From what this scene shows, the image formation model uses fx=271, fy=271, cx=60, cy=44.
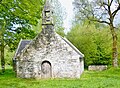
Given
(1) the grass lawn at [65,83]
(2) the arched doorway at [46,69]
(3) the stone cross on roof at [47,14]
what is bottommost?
(1) the grass lawn at [65,83]

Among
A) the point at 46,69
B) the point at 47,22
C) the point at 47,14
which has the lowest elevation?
the point at 46,69

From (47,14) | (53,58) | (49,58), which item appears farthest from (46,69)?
(47,14)

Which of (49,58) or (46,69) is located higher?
(49,58)

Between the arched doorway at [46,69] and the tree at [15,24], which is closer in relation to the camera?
the arched doorway at [46,69]

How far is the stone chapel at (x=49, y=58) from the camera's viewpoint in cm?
2831

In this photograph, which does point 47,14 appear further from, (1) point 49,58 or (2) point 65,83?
(2) point 65,83

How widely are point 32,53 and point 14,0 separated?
591 centimetres

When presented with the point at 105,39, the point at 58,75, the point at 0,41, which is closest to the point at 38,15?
the point at 0,41

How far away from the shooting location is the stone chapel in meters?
28.3

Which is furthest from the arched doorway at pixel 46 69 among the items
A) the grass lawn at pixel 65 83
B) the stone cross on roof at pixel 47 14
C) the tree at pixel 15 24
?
the tree at pixel 15 24

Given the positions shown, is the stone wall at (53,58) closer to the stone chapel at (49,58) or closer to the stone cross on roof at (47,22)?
the stone chapel at (49,58)

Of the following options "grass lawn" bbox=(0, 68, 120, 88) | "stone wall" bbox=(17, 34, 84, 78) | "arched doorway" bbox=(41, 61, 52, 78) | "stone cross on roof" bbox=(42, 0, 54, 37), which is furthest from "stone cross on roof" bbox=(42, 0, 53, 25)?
"grass lawn" bbox=(0, 68, 120, 88)

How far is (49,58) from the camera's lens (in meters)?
28.5

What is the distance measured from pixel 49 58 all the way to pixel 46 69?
3.92ft
